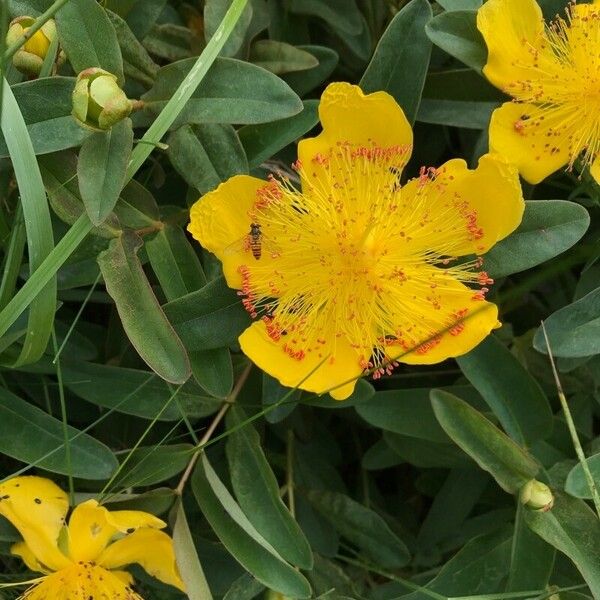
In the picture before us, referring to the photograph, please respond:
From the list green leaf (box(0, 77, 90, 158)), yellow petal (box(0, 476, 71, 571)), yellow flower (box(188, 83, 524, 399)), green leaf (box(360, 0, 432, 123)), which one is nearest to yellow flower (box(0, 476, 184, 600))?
yellow petal (box(0, 476, 71, 571))

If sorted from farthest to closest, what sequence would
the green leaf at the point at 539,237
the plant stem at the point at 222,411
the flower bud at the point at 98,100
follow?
the plant stem at the point at 222,411, the green leaf at the point at 539,237, the flower bud at the point at 98,100

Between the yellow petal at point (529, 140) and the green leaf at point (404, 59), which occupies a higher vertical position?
the green leaf at point (404, 59)

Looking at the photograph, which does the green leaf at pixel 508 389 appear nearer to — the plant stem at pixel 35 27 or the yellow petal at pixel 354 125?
the yellow petal at pixel 354 125

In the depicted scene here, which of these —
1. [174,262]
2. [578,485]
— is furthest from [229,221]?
[578,485]

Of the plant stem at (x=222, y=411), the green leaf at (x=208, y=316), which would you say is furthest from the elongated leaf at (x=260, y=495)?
the green leaf at (x=208, y=316)

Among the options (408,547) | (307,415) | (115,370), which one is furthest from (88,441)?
(408,547)

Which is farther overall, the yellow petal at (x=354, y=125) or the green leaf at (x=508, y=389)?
the green leaf at (x=508, y=389)

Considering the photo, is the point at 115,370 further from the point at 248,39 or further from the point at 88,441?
the point at 248,39
